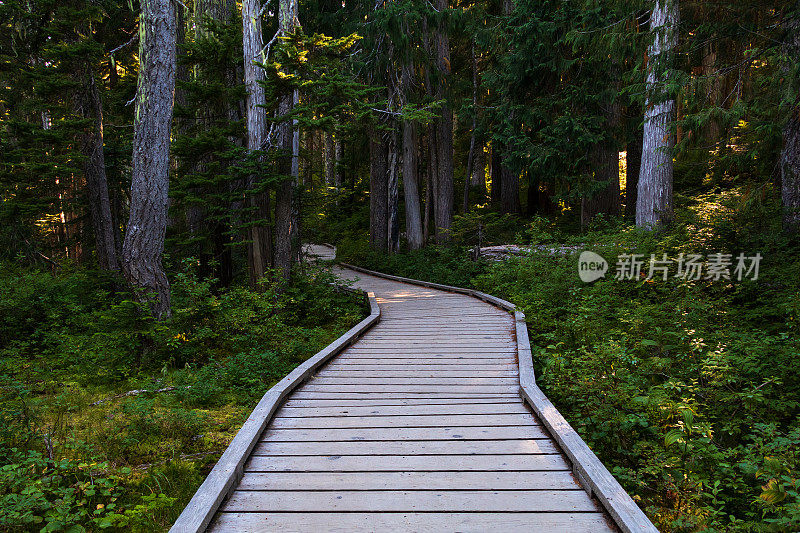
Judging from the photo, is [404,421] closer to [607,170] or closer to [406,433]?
[406,433]

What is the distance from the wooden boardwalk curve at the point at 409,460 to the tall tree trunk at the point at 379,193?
1344 centimetres

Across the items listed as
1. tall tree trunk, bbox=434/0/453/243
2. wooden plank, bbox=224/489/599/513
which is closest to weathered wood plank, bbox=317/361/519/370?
wooden plank, bbox=224/489/599/513

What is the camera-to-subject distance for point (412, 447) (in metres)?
3.60

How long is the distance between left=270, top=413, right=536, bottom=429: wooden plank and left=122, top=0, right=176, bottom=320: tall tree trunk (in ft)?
16.0

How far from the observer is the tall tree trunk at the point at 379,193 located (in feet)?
61.4

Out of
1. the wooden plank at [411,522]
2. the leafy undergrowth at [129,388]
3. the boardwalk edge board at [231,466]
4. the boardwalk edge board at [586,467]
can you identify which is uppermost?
the boardwalk edge board at [586,467]

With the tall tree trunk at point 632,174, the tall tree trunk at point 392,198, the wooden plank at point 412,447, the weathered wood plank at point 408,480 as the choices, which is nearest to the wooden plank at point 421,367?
the wooden plank at point 412,447

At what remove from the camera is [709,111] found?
7062 millimetres

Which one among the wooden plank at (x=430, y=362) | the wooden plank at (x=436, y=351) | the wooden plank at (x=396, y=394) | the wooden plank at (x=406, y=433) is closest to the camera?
the wooden plank at (x=406, y=433)

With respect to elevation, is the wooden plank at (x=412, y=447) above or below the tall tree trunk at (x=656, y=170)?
below

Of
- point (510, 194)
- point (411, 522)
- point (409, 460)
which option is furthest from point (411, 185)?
point (411, 522)

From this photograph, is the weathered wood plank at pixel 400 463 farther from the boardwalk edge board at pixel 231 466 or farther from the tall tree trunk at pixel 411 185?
the tall tree trunk at pixel 411 185

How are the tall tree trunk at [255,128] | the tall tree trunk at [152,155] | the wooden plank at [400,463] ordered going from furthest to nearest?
the tall tree trunk at [255,128] → the tall tree trunk at [152,155] → the wooden plank at [400,463]

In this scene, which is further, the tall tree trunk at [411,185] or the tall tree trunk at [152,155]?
the tall tree trunk at [411,185]
